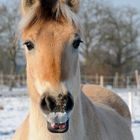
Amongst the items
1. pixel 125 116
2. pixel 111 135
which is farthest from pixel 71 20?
pixel 125 116

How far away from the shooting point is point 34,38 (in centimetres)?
262

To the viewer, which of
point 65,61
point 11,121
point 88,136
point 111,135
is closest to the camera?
point 65,61

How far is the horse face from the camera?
2387 millimetres

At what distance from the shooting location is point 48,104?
2352 millimetres

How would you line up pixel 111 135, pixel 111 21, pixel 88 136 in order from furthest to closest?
pixel 111 21
pixel 111 135
pixel 88 136

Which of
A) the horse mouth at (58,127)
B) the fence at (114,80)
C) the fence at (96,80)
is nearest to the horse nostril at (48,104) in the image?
the horse mouth at (58,127)

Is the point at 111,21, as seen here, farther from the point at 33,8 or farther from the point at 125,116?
the point at 33,8

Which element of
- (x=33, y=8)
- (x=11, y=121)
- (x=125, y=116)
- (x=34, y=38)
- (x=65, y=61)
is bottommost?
(x=11, y=121)

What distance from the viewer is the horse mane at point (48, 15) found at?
266cm

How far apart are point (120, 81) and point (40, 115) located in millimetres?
29622

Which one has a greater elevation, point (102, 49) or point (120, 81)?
point (102, 49)

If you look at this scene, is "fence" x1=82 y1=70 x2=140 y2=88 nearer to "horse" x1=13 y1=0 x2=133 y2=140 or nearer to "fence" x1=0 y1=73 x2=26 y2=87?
"fence" x1=0 y1=73 x2=26 y2=87

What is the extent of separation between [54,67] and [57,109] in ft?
0.88

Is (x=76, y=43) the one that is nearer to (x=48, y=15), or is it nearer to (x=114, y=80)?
(x=48, y=15)
